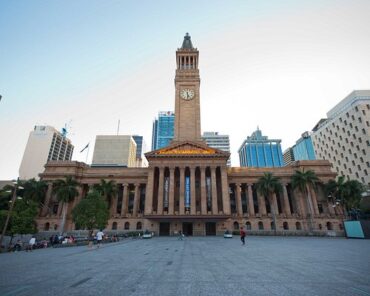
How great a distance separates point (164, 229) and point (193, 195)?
37.7 ft

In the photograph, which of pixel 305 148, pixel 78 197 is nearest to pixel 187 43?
pixel 78 197

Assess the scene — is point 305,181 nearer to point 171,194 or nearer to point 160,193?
point 171,194

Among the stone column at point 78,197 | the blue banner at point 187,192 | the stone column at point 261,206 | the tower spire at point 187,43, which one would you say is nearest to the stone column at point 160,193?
the blue banner at point 187,192

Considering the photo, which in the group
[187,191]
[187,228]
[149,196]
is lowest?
[187,228]

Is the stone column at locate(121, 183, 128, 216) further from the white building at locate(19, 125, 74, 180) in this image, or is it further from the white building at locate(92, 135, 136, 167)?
the white building at locate(19, 125, 74, 180)

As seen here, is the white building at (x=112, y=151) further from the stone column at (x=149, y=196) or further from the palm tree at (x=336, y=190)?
the palm tree at (x=336, y=190)

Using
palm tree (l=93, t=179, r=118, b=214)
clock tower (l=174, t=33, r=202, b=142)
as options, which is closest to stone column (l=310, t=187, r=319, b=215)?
clock tower (l=174, t=33, r=202, b=142)

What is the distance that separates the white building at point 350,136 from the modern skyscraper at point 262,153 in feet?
245

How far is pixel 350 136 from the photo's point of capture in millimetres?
72812

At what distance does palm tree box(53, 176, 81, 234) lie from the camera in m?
53.1

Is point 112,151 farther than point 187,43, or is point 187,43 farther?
point 112,151

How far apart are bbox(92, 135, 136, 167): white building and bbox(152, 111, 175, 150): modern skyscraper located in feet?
117

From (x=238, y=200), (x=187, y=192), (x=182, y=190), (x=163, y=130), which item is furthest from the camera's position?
(x=163, y=130)

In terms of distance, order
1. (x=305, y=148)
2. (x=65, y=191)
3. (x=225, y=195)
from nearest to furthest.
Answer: (x=225, y=195)
(x=65, y=191)
(x=305, y=148)
